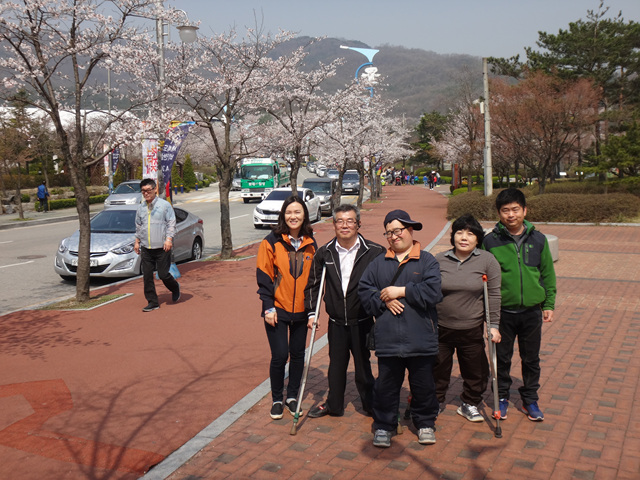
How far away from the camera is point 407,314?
4.32 metres

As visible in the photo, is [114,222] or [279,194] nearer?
[114,222]

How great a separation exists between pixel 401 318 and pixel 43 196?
31.3 m

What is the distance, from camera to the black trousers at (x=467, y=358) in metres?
4.77

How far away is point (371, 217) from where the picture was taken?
28141 mm

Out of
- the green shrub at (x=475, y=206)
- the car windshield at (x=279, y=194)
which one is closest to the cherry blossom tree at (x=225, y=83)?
the car windshield at (x=279, y=194)

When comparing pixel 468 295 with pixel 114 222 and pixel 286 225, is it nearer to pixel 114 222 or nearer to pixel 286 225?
pixel 286 225

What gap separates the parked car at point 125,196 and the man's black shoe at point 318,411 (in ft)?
82.8

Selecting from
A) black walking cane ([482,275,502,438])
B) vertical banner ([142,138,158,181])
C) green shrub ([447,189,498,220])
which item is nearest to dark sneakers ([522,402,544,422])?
black walking cane ([482,275,502,438])

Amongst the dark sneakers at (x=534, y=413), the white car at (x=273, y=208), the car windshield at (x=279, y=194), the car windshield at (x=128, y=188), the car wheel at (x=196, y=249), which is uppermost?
the car windshield at (x=128, y=188)

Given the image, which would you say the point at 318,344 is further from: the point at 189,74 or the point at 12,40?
the point at 189,74

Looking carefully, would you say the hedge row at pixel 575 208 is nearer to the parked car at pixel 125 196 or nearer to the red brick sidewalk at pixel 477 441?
the parked car at pixel 125 196

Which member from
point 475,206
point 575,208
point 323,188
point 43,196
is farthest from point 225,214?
point 43,196

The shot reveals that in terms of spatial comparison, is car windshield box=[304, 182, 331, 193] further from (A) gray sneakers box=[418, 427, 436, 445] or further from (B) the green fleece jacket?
(A) gray sneakers box=[418, 427, 436, 445]

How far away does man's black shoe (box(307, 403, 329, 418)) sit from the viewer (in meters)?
5.08
